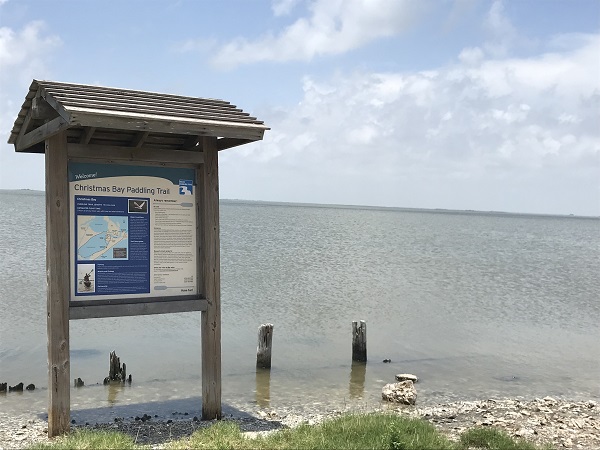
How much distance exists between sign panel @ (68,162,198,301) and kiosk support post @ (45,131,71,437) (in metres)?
0.20


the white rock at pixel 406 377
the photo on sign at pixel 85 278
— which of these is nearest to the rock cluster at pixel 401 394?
the white rock at pixel 406 377

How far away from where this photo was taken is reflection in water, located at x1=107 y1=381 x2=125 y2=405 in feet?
40.9

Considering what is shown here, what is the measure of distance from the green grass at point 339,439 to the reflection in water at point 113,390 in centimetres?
531

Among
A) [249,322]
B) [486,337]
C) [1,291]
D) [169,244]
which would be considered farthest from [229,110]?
[1,291]

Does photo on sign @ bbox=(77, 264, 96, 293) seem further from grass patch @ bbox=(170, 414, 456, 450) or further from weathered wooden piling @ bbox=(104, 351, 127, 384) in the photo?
weathered wooden piling @ bbox=(104, 351, 127, 384)

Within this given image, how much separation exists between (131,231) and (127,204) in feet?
1.23

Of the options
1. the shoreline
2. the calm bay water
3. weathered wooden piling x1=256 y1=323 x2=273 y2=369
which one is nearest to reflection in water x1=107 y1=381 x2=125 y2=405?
the calm bay water

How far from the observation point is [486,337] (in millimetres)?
21828

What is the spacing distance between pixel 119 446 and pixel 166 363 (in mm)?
9366

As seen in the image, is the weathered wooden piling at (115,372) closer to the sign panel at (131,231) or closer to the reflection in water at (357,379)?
the reflection in water at (357,379)

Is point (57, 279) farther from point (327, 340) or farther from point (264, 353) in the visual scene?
point (327, 340)

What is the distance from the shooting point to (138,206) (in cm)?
872

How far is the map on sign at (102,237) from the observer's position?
8.34m

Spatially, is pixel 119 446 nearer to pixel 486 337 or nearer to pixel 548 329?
pixel 486 337
